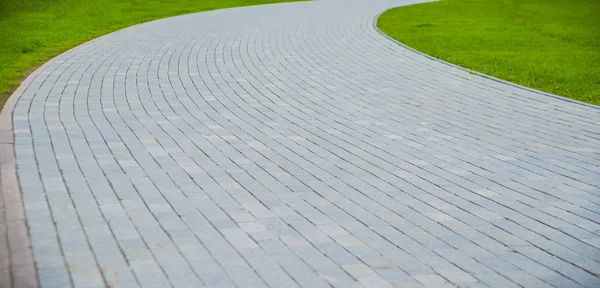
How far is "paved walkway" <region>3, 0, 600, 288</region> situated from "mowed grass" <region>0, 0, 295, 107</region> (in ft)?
2.72

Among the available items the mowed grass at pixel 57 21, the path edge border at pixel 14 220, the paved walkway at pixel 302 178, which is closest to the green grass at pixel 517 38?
the paved walkway at pixel 302 178

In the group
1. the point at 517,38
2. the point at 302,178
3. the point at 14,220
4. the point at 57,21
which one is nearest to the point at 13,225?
the point at 14,220

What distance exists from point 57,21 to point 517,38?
1077 cm

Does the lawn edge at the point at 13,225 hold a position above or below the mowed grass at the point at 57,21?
above

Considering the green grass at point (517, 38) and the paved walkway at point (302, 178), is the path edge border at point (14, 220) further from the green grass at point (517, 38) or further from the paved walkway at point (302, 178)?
the green grass at point (517, 38)

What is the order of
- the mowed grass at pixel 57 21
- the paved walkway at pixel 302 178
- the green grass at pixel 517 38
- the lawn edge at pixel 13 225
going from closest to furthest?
the lawn edge at pixel 13 225
the paved walkway at pixel 302 178
the green grass at pixel 517 38
the mowed grass at pixel 57 21

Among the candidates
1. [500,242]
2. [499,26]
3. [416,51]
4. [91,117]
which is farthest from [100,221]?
[499,26]

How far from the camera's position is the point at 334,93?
10.7 metres

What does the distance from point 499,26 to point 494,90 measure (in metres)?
9.50

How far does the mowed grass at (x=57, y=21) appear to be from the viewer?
500 inches

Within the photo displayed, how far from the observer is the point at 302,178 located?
21.9 ft

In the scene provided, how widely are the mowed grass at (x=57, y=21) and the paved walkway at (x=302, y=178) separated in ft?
2.72

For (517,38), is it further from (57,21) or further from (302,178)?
(302,178)

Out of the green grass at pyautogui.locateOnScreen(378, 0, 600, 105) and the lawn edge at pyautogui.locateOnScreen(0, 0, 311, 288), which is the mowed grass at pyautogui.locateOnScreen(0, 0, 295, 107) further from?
the green grass at pyautogui.locateOnScreen(378, 0, 600, 105)
